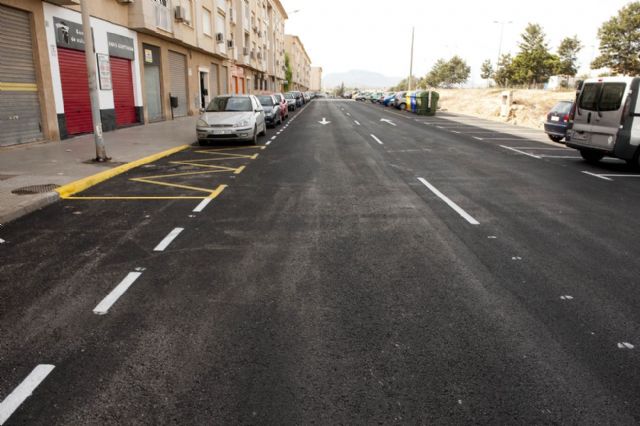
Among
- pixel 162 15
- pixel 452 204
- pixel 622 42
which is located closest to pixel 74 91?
pixel 162 15

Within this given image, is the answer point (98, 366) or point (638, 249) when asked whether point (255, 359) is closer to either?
point (98, 366)

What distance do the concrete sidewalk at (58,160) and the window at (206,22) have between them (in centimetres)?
1475

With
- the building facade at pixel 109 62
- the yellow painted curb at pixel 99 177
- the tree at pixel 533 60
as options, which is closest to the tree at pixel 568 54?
the tree at pixel 533 60

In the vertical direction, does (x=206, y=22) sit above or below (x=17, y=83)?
above

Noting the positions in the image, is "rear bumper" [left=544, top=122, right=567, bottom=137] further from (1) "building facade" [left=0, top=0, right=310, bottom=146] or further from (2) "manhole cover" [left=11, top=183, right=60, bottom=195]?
(2) "manhole cover" [left=11, top=183, right=60, bottom=195]

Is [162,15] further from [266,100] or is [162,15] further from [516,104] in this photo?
[516,104]

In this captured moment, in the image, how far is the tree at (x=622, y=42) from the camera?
52750 millimetres

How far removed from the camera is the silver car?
48.6ft

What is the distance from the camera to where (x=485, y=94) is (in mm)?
58625

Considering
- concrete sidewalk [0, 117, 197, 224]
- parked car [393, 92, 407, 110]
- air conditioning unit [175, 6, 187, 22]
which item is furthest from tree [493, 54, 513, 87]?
concrete sidewalk [0, 117, 197, 224]

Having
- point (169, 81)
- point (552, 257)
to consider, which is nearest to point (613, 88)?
point (552, 257)

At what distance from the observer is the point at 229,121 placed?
14992mm

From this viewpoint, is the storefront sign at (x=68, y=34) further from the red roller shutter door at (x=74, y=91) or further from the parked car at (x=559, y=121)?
the parked car at (x=559, y=121)

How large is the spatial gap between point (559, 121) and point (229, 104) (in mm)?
13100
